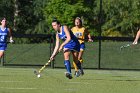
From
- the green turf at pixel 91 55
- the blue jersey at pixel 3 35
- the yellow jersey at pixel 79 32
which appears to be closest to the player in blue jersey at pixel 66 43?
the yellow jersey at pixel 79 32

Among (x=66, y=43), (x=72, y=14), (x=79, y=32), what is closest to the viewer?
(x=66, y=43)

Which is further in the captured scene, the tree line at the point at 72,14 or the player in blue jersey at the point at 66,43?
the tree line at the point at 72,14

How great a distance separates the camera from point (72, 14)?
165 ft

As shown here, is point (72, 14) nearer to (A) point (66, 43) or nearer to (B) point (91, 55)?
(B) point (91, 55)

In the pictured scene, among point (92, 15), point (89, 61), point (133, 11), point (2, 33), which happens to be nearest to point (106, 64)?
point (89, 61)

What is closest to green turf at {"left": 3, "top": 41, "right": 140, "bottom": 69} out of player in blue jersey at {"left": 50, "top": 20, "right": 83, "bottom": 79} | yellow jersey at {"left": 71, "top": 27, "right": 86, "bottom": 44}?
yellow jersey at {"left": 71, "top": 27, "right": 86, "bottom": 44}

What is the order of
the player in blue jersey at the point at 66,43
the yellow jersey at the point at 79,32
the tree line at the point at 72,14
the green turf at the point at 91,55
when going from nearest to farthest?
the player in blue jersey at the point at 66,43 → the yellow jersey at the point at 79,32 → the green turf at the point at 91,55 → the tree line at the point at 72,14

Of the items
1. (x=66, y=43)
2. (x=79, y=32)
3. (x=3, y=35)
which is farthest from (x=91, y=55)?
(x=66, y=43)

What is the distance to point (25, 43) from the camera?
1341 inches

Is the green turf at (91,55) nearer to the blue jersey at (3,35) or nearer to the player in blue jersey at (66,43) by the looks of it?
the blue jersey at (3,35)

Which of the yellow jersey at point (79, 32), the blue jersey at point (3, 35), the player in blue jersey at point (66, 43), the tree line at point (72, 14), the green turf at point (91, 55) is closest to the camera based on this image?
the player in blue jersey at point (66, 43)

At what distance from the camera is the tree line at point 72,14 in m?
47.1

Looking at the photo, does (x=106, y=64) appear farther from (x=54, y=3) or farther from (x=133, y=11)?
(x=54, y=3)

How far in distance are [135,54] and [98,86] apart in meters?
17.9
